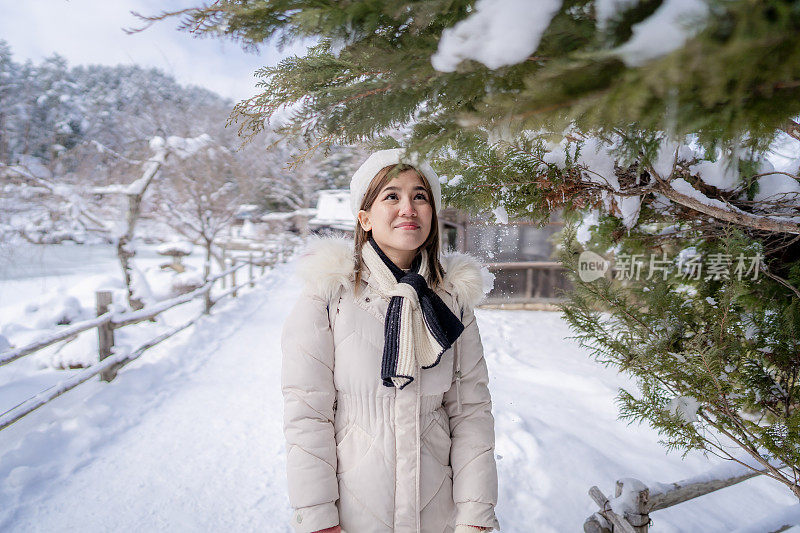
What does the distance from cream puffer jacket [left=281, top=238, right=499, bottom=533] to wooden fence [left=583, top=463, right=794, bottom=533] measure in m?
1.14

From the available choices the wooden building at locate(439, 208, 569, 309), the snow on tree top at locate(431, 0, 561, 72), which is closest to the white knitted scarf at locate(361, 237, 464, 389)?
the snow on tree top at locate(431, 0, 561, 72)

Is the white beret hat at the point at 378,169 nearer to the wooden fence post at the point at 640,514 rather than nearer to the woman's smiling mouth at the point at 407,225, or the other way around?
the woman's smiling mouth at the point at 407,225

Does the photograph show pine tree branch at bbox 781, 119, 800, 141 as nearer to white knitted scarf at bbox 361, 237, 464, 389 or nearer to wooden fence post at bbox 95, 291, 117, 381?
white knitted scarf at bbox 361, 237, 464, 389

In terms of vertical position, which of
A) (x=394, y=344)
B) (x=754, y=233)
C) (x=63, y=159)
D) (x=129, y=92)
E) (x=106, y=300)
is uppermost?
(x=129, y=92)

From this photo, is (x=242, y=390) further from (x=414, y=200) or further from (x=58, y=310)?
(x=58, y=310)

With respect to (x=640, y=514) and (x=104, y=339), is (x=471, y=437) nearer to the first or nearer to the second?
(x=640, y=514)

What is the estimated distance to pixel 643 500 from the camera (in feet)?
6.78

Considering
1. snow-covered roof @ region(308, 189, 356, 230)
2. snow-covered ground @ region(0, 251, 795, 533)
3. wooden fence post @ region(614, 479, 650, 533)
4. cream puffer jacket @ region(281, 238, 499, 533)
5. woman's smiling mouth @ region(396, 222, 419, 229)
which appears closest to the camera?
cream puffer jacket @ region(281, 238, 499, 533)

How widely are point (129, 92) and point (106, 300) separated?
1481cm

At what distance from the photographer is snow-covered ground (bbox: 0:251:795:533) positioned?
259cm

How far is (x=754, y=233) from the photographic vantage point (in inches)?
61.3

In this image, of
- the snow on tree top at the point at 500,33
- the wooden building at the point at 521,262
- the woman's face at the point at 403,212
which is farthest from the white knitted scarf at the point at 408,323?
the wooden building at the point at 521,262

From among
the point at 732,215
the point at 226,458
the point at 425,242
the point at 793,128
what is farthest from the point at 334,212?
the point at 793,128

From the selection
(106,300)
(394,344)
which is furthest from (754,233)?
(106,300)
